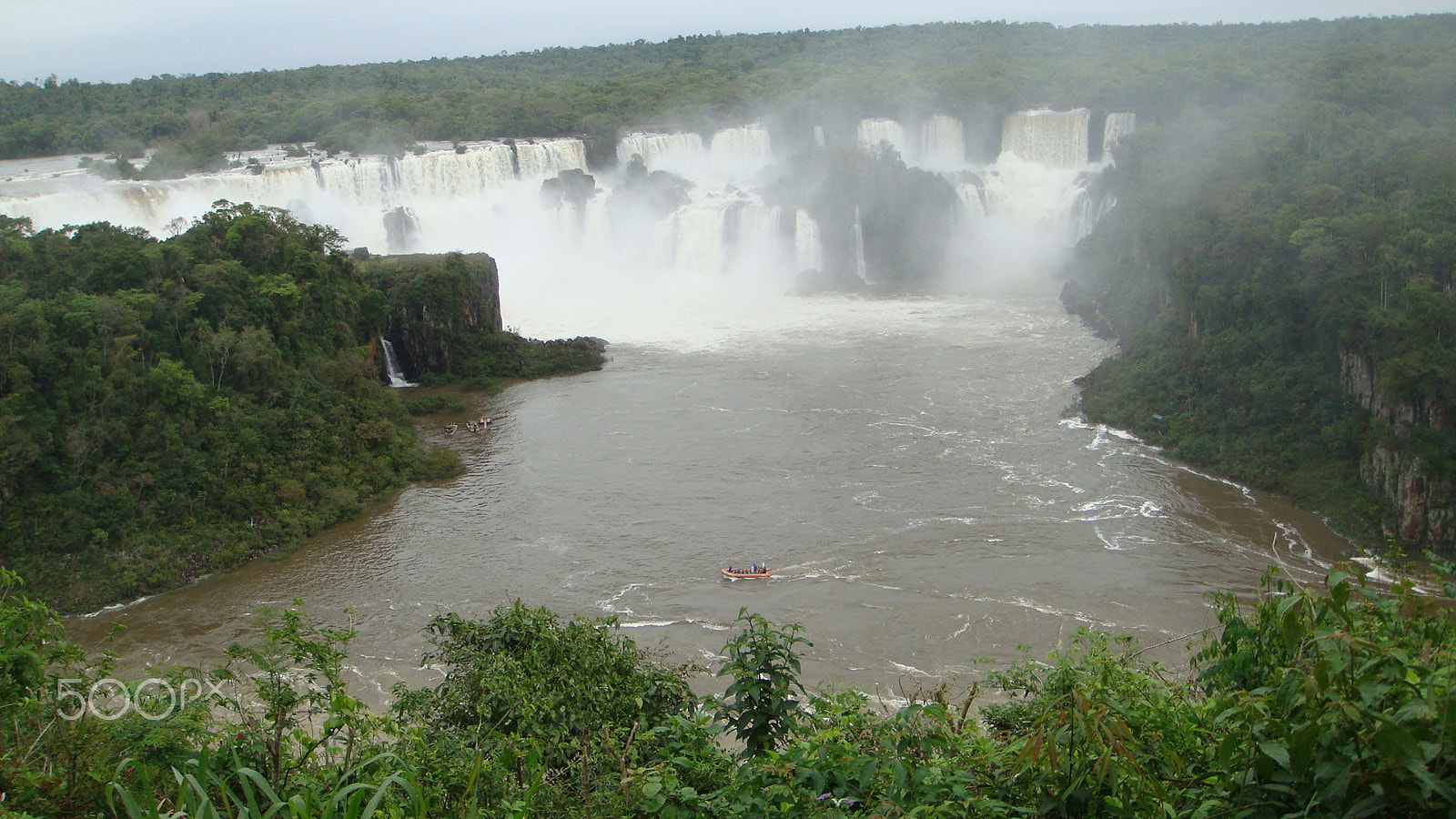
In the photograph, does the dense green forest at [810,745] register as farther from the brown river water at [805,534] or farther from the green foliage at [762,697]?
the brown river water at [805,534]

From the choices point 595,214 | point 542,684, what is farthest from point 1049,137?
point 542,684

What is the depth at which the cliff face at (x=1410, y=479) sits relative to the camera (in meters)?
18.4

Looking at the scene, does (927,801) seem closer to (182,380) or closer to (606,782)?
(606,782)

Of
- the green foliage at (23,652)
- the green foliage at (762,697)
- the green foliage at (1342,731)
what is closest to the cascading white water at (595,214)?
the green foliage at (23,652)

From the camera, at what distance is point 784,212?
44.2 meters

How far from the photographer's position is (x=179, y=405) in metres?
20.9

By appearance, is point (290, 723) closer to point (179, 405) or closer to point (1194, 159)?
point (179, 405)

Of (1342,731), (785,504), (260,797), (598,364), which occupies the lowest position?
(785,504)

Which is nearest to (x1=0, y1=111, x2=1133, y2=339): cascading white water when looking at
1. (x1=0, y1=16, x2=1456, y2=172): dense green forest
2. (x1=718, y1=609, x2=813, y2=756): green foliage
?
(x1=0, y1=16, x2=1456, y2=172): dense green forest

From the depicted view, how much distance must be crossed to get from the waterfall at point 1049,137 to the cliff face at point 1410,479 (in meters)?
30.5

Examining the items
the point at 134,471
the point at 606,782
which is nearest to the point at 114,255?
the point at 134,471

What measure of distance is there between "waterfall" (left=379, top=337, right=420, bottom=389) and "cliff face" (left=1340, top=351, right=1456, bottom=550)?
2421 centimetres

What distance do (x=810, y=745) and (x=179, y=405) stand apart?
63.5 ft

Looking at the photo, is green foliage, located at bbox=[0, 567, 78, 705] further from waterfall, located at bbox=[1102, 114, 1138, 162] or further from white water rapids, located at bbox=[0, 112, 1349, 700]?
waterfall, located at bbox=[1102, 114, 1138, 162]
